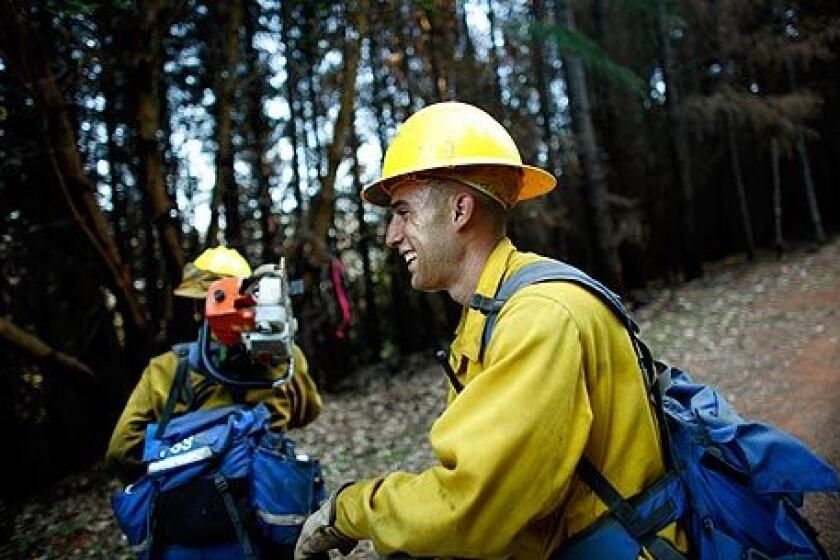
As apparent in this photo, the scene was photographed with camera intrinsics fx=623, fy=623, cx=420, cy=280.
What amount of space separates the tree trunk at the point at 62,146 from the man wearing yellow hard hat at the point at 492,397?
540 centimetres

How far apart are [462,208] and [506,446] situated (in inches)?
33.6

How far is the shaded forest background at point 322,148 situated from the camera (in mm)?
7445

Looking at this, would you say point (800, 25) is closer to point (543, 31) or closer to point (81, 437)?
point (543, 31)

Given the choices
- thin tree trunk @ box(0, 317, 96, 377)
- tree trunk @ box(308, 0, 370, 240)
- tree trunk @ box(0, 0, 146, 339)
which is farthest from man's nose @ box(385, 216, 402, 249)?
tree trunk @ box(308, 0, 370, 240)

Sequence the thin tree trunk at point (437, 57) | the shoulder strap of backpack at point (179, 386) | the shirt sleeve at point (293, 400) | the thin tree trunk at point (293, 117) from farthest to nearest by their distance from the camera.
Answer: the thin tree trunk at point (437, 57), the thin tree trunk at point (293, 117), the shirt sleeve at point (293, 400), the shoulder strap of backpack at point (179, 386)

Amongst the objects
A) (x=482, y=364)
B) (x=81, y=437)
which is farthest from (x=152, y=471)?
(x=81, y=437)

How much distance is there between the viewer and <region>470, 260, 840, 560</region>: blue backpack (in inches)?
66.6

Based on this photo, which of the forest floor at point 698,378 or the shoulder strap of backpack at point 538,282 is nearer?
the shoulder strap of backpack at point 538,282

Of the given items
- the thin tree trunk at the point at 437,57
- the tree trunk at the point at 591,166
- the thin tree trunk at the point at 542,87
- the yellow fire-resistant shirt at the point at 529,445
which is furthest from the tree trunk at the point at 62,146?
the thin tree trunk at the point at 542,87

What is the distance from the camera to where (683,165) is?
63.3 feet

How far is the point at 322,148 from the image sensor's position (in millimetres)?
17625

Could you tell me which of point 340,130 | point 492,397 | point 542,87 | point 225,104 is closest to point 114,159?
point 225,104

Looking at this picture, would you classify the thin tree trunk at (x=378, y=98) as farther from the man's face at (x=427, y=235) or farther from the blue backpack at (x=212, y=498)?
the man's face at (x=427, y=235)

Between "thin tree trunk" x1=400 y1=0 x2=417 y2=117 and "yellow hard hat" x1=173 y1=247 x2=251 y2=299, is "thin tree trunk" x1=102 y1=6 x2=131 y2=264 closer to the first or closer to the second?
"yellow hard hat" x1=173 y1=247 x2=251 y2=299
